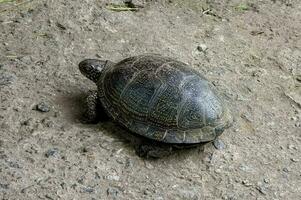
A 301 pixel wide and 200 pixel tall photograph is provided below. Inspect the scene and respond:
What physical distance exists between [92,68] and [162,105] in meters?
0.77

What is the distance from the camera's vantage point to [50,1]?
207 inches

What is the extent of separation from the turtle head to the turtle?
0.81 feet

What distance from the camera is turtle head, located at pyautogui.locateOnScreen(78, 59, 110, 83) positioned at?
415 cm

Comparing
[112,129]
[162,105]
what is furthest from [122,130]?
[162,105]

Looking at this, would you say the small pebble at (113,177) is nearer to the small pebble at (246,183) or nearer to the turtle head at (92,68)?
the small pebble at (246,183)

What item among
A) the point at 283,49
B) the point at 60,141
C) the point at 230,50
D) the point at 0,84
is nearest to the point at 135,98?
Result: the point at 60,141

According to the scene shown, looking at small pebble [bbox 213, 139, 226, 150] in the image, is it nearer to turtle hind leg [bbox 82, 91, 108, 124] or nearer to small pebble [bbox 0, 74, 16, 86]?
turtle hind leg [bbox 82, 91, 108, 124]

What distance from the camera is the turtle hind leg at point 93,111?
3.95m

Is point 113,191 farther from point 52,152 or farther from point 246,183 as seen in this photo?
point 246,183

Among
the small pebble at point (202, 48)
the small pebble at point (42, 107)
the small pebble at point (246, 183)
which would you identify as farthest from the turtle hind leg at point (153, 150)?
the small pebble at point (202, 48)

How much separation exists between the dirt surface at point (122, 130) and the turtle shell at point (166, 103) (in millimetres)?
189

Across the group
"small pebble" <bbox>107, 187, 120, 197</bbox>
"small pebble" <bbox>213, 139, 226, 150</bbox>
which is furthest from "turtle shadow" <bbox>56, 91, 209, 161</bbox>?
"small pebble" <bbox>107, 187, 120, 197</bbox>

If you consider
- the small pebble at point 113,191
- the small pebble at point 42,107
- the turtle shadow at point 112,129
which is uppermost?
the small pebble at point 42,107

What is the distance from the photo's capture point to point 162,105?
3674mm
